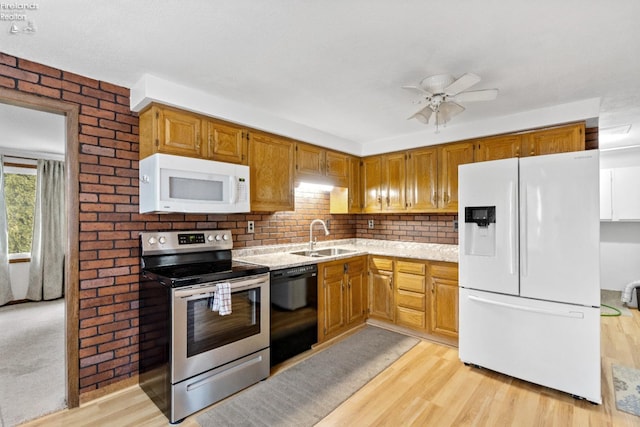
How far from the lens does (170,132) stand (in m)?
2.44

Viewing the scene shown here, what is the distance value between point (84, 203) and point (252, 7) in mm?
1810

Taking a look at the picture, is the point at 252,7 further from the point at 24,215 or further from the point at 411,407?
the point at 24,215

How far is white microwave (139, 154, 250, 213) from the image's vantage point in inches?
90.4

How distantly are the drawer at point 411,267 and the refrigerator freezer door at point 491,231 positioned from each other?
59cm

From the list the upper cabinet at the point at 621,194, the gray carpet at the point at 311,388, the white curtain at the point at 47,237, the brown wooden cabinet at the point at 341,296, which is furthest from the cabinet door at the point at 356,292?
the white curtain at the point at 47,237

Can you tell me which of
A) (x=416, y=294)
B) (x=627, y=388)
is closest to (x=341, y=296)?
(x=416, y=294)

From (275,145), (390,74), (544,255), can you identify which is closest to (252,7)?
(390,74)

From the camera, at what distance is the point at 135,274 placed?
248cm

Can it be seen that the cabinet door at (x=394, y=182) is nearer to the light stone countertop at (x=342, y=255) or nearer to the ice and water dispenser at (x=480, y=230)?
the light stone countertop at (x=342, y=255)

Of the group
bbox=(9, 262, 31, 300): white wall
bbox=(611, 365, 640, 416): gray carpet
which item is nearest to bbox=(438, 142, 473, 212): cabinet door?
bbox=(611, 365, 640, 416): gray carpet

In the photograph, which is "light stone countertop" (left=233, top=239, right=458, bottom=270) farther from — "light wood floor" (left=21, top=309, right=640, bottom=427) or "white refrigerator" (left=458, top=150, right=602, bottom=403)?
"light wood floor" (left=21, top=309, right=640, bottom=427)

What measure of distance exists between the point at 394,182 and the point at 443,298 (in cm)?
156

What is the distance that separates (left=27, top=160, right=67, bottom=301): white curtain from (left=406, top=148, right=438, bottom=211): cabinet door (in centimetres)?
542

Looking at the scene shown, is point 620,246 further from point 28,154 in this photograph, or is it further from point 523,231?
point 28,154
